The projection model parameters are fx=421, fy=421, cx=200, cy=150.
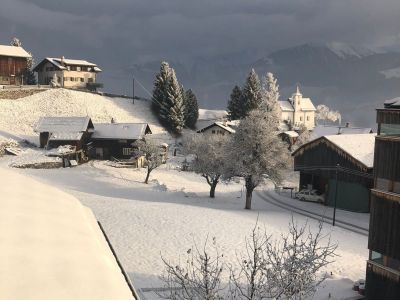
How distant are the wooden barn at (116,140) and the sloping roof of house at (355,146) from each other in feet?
90.2

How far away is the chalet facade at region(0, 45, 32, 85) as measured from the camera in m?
83.2

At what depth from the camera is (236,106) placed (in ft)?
284

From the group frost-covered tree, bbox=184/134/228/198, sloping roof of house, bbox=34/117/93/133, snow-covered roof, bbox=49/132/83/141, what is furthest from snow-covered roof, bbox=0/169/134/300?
sloping roof of house, bbox=34/117/93/133

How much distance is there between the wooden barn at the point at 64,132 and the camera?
197ft

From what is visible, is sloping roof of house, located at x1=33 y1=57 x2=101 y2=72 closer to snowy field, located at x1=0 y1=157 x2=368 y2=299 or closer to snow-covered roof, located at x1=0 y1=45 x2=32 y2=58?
snow-covered roof, located at x1=0 y1=45 x2=32 y2=58

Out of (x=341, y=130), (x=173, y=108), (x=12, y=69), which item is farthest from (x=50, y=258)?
(x=12, y=69)

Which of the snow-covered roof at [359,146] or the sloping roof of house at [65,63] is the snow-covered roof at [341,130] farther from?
the sloping roof of house at [65,63]

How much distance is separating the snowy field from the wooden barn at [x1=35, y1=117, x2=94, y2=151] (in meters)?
8.43

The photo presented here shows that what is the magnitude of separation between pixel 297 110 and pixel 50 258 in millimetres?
116089

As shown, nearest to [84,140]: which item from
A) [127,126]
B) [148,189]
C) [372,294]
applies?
[127,126]

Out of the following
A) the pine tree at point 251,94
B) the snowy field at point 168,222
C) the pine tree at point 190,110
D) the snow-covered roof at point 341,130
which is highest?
the pine tree at point 251,94

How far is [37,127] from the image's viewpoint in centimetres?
6150

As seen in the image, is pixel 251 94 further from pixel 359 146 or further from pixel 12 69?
pixel 12 69

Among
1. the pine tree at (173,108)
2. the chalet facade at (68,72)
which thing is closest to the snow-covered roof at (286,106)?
the pine tree at (173,108)
